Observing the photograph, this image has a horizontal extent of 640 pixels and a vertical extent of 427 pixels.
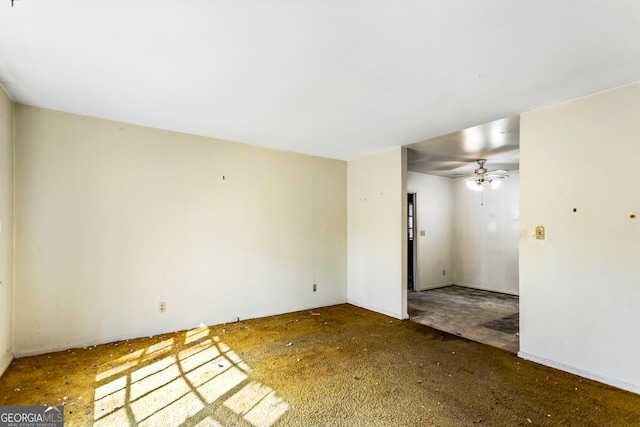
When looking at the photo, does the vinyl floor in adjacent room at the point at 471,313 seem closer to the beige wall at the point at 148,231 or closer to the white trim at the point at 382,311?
the white trim at the point at 382,311

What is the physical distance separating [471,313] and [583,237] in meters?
2.34

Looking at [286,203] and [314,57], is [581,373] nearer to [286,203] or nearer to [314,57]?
[314,57]

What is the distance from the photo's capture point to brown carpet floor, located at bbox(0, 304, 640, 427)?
205cm

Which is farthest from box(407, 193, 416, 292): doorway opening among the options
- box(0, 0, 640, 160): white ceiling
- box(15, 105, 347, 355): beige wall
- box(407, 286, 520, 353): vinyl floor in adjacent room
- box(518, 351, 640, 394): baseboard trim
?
box(518, 351, 640, 394): baseboard trim

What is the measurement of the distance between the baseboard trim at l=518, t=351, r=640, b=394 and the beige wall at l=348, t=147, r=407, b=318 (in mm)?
1604

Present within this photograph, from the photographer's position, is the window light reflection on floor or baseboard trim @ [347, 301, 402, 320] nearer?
the window light reflection on floor

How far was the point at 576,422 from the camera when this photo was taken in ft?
6.56

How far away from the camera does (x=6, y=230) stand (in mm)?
2703

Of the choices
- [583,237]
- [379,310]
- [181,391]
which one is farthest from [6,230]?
[583,237]

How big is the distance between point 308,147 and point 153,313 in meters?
2.93

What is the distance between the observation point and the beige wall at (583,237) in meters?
A: 2.41

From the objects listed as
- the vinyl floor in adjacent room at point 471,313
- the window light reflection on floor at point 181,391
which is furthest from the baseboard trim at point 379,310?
the window light reflection on floor at point 181,391

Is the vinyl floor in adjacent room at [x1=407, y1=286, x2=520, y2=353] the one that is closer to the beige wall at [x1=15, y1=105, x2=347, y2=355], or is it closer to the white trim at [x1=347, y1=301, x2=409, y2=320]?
the white trim at [x1=347, y1=301, x2=409, y2=320]

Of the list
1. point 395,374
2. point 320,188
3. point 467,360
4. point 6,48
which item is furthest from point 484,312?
point 6,48
